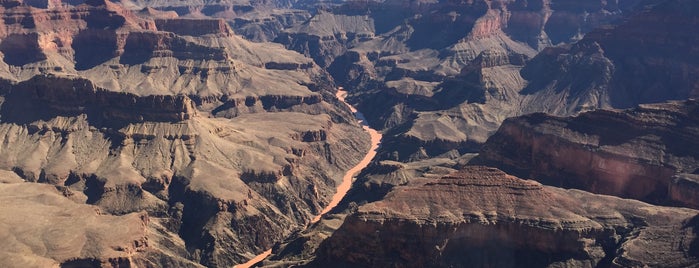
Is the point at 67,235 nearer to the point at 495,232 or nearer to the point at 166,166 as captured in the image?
the point at 166,166

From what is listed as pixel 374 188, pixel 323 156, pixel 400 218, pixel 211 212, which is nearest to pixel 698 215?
pixel 400 218

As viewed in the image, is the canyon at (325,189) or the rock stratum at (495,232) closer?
the rock stratum at (495,232)

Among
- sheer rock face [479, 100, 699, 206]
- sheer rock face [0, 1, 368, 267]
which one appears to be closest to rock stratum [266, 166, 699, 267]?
sheer rock face [479, 100, 699, 206]

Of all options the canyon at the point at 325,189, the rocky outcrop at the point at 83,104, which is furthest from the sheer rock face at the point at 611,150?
the rocky outcrop at the point at 83,104

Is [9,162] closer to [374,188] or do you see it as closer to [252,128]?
[252,128]

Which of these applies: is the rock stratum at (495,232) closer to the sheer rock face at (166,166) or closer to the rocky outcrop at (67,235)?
the rocky outcrop at (67,235)

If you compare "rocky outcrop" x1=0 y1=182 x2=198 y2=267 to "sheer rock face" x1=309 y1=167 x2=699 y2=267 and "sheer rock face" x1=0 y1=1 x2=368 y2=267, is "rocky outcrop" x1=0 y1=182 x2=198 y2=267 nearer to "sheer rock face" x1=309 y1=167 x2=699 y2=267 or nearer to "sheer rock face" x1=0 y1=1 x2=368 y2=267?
"sheer rock face" x1=0 y1=1 x2=368 y2=267

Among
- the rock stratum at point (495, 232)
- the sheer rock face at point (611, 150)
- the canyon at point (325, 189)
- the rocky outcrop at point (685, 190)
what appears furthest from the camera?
the sheer rock face at point (611, 150)
